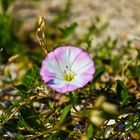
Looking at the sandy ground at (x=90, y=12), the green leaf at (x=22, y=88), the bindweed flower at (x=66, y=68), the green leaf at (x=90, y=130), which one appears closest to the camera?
the green leaf at (x=90, y=130)

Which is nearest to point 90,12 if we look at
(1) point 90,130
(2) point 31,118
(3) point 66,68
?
(3) point 66,68

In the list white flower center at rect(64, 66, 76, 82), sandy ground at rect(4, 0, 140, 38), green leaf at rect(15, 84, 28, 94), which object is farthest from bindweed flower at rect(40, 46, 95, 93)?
sandy ground at rect(4, 0, 140, 38)

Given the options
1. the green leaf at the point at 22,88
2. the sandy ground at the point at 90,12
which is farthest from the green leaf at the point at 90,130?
the sandy ground at the point at 90,12

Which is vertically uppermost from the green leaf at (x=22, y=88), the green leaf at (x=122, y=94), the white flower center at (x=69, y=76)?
the white flower center at (x=69, y=76)

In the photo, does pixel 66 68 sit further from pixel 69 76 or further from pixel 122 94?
pixel 122 94

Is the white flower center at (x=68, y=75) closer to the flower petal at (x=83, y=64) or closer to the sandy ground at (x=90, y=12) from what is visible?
the flower petal at (x=83, y=64)

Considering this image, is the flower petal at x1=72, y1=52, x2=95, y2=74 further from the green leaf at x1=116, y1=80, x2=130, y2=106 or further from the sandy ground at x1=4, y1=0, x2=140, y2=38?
the sandy ground at x1=4, y1=0, x2=140, y2=38

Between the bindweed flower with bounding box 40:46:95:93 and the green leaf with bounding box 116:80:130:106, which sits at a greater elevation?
the bindweed flower with bounding box 40:46:95:93

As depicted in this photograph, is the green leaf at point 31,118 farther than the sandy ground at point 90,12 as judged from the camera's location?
No
